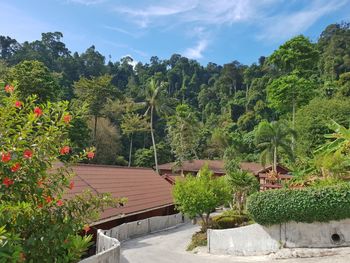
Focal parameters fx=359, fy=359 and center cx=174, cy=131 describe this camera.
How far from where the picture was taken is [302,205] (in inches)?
514

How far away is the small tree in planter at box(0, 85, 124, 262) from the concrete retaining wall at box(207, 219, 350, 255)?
10769mm

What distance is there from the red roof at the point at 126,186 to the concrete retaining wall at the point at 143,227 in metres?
0.74

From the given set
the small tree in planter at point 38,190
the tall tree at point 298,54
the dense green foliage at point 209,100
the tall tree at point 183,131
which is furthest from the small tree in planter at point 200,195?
the tall tree at point 298,54

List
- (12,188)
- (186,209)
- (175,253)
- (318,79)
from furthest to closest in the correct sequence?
(318,79) → (186,209) → (175,253) → (12,188)

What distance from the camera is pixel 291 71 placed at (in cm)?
4888

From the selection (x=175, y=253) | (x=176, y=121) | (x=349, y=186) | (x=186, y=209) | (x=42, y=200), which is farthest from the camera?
(x=176, y=121)

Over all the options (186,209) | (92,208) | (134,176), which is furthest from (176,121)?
(92,208)

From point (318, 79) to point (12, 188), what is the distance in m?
57.8

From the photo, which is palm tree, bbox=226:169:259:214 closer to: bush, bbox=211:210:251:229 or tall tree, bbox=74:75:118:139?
bush, bbox=211:210:251:229

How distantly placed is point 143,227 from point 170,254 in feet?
16.1

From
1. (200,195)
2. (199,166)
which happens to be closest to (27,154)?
(200,195)

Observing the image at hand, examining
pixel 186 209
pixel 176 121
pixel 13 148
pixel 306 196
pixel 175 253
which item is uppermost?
pixel 176 121

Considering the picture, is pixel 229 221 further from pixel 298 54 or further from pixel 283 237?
pixel 298 54

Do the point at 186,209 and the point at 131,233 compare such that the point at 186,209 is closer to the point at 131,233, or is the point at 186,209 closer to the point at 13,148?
the point at 131,233
